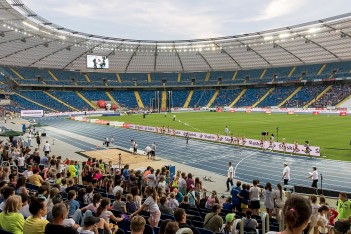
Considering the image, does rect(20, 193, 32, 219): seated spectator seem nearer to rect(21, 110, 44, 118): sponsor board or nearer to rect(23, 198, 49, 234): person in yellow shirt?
rect(23, 198, 49, 234): person in yellow shirt

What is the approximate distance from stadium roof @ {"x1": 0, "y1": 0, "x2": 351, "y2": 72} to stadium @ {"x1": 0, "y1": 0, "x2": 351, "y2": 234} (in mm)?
307

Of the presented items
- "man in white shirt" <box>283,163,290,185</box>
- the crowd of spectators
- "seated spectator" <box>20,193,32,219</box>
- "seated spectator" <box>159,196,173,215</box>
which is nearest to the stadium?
"man in white shirt" <box>283,163,290,185</box>

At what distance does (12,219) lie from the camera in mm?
5641

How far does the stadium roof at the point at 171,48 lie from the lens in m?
72.2

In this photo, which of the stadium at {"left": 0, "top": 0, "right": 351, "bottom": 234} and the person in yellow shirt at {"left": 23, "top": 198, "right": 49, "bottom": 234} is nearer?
the person in yellow shirt at {"left": 23, "top": 198, "right": 49, "bottom": 234}

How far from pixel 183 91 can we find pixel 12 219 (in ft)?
345

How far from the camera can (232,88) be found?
106500 mm

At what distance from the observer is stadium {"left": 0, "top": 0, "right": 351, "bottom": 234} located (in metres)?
34.7

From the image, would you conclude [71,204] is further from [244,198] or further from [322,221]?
[244,198]

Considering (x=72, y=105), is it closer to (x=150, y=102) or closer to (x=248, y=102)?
(x=150, y=102)

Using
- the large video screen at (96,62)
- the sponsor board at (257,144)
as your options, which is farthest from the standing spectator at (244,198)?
the large video screen at (96,62)

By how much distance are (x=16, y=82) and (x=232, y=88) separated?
65.7 metres

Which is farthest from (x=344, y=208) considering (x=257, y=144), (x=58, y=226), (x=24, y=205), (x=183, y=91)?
(x=183, y=91)

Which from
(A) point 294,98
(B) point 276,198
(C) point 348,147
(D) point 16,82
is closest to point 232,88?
(A) point 294,98
